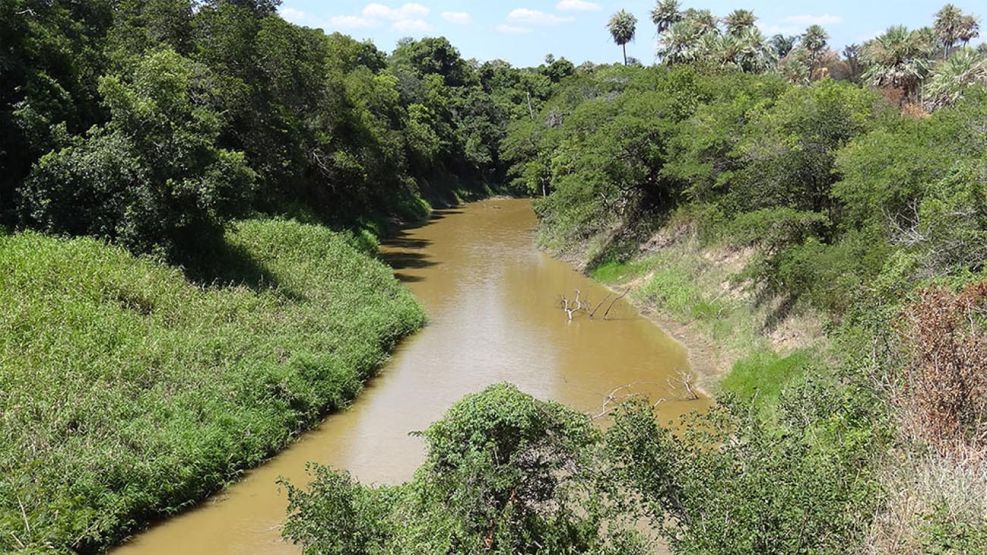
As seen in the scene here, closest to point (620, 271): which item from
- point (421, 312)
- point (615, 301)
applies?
point (615, 301)

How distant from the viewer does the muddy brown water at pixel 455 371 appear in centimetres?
1231

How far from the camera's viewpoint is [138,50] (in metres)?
26.7

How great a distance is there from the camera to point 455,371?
783 inches

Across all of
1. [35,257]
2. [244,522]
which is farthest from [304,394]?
[35,257]

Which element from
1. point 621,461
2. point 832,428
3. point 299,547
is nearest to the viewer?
point 621,461

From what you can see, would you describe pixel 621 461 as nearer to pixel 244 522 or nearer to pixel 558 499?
pixel 558 499

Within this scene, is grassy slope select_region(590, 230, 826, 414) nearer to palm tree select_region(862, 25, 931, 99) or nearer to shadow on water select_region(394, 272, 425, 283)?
shadow on water select_region(394, 272, 425, 283)

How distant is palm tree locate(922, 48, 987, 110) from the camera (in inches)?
1245

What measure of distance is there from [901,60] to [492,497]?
129 ft

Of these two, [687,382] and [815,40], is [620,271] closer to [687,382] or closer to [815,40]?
[687,382]

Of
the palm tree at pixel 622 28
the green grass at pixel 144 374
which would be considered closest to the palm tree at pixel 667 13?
the palm tree at pixel 622 28

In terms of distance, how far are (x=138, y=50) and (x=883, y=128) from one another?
2462 centimetres

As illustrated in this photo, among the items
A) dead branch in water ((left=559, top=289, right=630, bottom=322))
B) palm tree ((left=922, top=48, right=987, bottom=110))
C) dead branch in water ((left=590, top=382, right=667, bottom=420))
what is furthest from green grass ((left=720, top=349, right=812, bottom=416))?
palm tree ((left=922, top=48, right=987, bottom=110))

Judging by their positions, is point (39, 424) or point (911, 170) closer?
point (39, 424)
